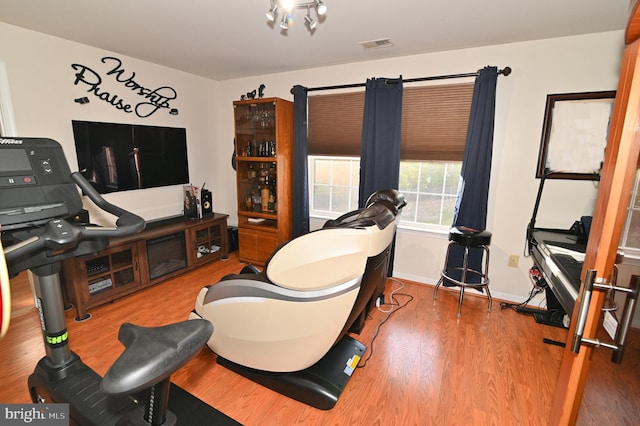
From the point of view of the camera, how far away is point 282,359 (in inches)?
69.5

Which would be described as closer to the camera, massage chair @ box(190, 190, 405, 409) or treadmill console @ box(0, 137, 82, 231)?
treadmill console @ box(0, 137, 82, 231)

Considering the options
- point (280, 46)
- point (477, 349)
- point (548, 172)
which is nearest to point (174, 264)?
point (280, 46)

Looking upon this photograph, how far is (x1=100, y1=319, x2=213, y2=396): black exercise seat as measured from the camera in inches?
31.1

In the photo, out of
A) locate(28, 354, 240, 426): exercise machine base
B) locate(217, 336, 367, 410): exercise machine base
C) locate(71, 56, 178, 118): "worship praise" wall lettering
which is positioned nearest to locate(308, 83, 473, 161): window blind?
locate(71, 56, 178, 118): "worship praise" wall lettering

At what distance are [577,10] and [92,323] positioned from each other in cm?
440

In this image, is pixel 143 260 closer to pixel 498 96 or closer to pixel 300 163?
pixel 300 163

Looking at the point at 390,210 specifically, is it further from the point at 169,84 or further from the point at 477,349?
the point at 169,84

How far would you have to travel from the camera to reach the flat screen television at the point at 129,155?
2.94 meters

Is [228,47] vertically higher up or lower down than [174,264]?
higher up

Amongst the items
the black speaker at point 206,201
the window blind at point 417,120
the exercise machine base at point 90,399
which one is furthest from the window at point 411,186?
the exercise machine base at point 90,399

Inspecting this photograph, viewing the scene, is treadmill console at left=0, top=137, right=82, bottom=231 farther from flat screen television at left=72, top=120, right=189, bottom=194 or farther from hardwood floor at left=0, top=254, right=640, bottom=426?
flat screen television at left=72, top=120, right=189, bottom=194

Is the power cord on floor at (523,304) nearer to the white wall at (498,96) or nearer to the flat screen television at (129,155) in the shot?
the white wall at (498,96)

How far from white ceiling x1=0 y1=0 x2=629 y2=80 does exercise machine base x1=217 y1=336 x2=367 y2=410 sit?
7.87 feet

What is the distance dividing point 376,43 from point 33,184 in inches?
106
